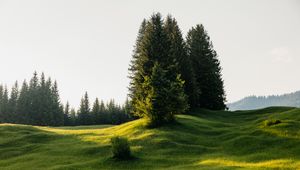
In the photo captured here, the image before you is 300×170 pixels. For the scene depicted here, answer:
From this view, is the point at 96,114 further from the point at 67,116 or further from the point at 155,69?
the point at 155,69

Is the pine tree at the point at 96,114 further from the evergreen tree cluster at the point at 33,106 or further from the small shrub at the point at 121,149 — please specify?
the small shrub at the point at 121,149

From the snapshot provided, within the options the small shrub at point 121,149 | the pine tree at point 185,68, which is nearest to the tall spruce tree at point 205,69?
the pine tree at point 185,68

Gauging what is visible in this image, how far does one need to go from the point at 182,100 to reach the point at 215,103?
40.0 meters

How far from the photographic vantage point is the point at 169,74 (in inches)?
2483

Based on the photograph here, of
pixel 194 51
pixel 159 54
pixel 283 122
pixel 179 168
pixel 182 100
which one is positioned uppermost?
pixel 194 51

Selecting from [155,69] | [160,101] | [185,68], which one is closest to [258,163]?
[160,101]

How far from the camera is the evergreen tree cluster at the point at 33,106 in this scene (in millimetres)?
125494

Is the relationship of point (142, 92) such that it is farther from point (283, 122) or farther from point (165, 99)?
point (283, 122)

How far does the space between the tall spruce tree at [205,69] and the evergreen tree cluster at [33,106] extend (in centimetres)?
5687

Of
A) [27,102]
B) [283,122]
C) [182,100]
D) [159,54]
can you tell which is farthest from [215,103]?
[27,102]

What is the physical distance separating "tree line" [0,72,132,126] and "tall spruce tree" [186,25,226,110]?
1314 inches

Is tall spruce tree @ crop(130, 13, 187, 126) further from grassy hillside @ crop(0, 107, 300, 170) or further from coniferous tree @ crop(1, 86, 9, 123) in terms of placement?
coniferous tree @ crop(1, 86, 9, 123)

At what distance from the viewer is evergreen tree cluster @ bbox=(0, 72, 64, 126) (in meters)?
125

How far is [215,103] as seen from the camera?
9188 cm
